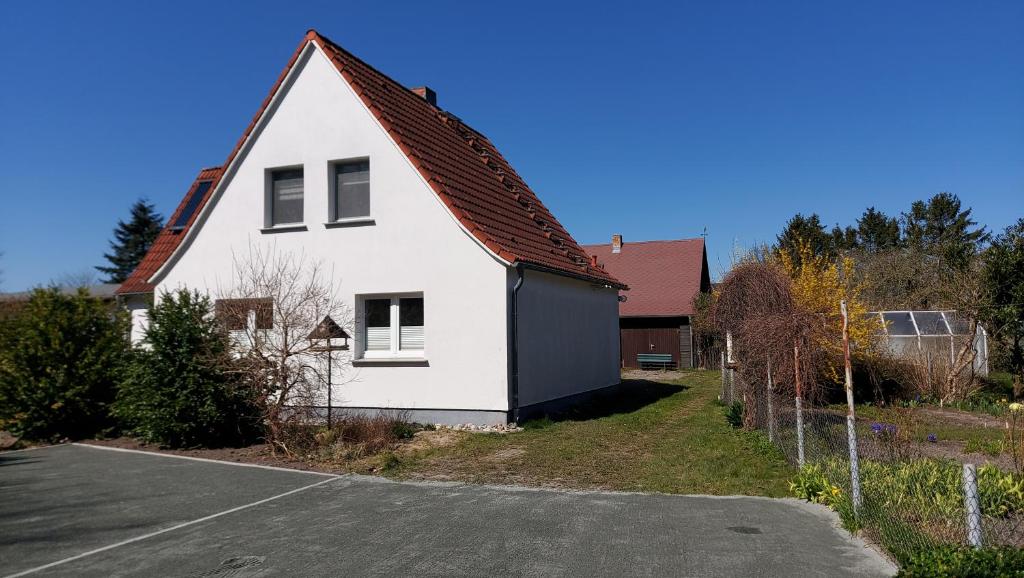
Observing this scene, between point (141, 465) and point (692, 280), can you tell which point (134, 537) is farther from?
point (692, 280)

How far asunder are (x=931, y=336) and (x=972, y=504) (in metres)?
17.2

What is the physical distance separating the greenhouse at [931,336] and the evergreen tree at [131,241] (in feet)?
197

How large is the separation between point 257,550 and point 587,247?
38.5 meters

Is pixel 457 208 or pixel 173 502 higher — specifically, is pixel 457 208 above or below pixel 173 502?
above

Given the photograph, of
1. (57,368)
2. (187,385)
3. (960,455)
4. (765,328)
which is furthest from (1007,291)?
(57,368)

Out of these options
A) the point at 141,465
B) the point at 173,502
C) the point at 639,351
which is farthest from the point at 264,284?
the point at 639,351

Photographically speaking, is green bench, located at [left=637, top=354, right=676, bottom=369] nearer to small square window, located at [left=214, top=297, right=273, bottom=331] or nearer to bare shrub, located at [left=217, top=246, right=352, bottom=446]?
bare shrub, located at [left=217, top=246, right=352, bottom=446]

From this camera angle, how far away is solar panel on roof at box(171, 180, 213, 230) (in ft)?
59.4

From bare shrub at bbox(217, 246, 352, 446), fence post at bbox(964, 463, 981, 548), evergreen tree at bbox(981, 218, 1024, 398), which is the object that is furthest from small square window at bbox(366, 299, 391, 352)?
evergreen tree at bbox(981, 218, 1024, 398)

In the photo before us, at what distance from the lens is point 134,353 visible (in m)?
12.0

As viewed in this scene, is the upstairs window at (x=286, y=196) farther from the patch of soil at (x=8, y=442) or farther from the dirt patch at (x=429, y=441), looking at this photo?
the patch of soil at (x=8, y=442)

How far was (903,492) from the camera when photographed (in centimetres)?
643

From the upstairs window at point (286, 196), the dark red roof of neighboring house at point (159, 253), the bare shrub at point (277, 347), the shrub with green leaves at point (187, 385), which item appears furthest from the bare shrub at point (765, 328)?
the dark red roof of neighboring house at point (159, 253)

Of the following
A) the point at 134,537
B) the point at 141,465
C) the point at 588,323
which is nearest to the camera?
the point at 134,537
